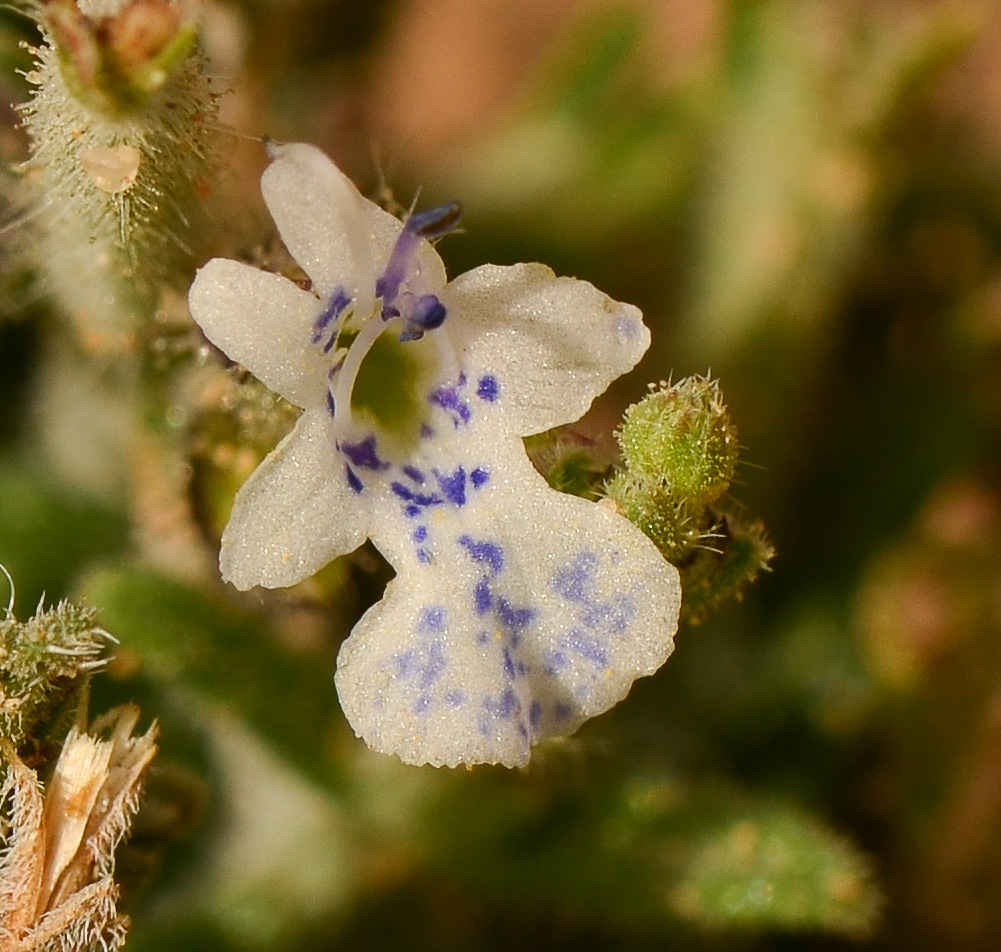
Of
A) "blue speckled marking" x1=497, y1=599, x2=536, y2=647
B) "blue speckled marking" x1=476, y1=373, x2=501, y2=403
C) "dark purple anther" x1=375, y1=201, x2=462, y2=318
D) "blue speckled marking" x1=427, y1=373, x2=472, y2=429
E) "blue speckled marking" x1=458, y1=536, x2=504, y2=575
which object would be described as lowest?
"blue speckled marking" x1=497, y1=599, x2=536, y2=647

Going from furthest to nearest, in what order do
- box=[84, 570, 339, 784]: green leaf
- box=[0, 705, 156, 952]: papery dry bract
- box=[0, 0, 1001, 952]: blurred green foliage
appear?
box=[0, 0, 1001, 952]: blurred green foliage → box=[84, 570, 339, 784]: green leaf → box=[0, 705, 156, 952]: papery dry bract

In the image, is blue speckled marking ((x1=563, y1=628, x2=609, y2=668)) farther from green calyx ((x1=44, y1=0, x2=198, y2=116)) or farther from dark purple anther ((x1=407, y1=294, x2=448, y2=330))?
green calyx ((x1=44, y1=0, x2=198, y2=116))

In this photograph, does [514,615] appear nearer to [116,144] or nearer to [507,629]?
[507,629]

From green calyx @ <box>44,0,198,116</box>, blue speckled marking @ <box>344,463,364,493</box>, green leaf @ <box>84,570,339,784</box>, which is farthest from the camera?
green leaf @ <box>84,570,339,784</box>

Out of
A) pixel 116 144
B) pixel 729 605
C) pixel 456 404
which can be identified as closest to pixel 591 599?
pixel 456 404

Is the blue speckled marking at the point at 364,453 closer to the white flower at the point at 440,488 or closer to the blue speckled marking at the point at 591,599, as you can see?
the white flower at the point at 440,488

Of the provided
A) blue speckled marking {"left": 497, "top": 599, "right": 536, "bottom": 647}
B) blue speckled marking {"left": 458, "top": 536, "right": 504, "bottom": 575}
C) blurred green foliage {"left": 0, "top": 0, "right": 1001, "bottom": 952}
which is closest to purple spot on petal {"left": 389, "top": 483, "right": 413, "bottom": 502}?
blue speckled marking {"left": 458, "top": 536, "right": 504, "bottom": 575}
